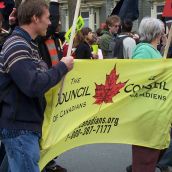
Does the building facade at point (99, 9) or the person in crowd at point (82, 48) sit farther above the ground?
the person in crowd at point (82, 48)

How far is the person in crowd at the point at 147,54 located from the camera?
4867 millimetres

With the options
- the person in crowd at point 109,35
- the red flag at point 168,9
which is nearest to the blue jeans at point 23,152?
the red flag at point 168,9

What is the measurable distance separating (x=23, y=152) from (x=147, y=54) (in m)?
1.83

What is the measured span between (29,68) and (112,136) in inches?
56.9

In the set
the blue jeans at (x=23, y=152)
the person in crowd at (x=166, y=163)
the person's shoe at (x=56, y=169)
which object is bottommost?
the person's shoe at (x=56, y=169)

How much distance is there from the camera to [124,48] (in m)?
8.80

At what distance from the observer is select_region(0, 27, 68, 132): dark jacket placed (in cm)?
355

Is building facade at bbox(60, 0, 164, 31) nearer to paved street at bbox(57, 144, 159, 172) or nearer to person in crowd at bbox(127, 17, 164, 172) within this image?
paved street at bbox(57, 144, 159, 172)

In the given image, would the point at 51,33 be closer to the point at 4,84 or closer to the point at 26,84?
the point at 4,84

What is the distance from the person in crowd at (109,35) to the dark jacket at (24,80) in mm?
6262

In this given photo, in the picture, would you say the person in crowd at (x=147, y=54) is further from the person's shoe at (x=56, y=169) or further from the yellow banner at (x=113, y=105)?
the person's shoe at (x=56, y=169)

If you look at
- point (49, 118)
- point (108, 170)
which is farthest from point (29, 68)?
point (108, 170)

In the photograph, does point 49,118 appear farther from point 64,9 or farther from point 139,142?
point 64,9

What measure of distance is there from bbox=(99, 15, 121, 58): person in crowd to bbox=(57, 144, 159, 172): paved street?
3591mm
